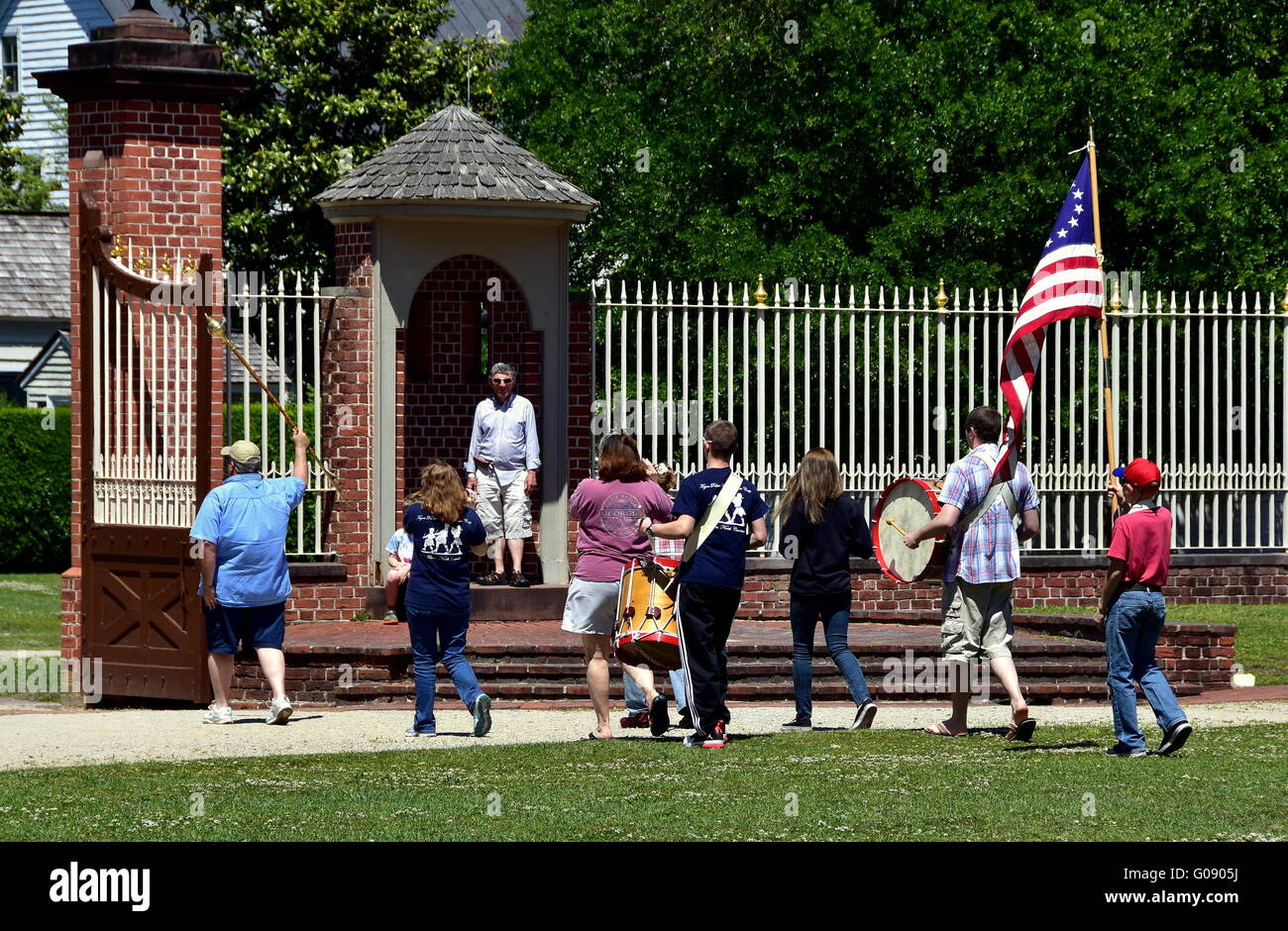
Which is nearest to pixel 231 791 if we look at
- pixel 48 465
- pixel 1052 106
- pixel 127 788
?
pixel 127 788

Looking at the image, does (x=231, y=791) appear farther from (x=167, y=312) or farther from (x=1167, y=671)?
(x=1167, y=671)

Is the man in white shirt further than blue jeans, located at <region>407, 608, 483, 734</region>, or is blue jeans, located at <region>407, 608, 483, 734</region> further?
the man in white shirt

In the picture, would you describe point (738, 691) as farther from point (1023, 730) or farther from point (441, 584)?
point (1023, 730)

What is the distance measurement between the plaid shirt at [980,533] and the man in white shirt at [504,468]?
5676 millimetres

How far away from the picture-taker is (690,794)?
30.6 feet

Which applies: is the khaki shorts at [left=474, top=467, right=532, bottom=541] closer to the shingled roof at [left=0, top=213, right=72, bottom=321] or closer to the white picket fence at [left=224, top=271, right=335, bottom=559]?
the white picket fence at [left=224, top=271, right=335, bottom=559]

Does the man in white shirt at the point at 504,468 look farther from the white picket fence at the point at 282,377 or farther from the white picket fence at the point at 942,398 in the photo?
the white picket fence at the point at 282,377

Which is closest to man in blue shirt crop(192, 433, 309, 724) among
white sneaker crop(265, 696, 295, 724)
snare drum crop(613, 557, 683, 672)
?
white sneaker crop(265, 696, 295, 724)

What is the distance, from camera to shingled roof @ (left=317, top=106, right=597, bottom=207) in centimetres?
1636

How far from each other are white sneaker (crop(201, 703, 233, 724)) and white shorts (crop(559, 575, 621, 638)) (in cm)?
241

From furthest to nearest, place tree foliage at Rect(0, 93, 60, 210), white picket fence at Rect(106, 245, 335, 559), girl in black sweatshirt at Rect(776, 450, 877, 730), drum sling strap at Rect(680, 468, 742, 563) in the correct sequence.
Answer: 1. tree foliage at Rect(0, 93, 60, 210)
2. white picket fence at Rect(106, 245, 335, 559)
3. girl in black sweatshirt at Rect(776, 450, 877, 730)
4. drum sling strap at Rect(680, 468, 742, 563)

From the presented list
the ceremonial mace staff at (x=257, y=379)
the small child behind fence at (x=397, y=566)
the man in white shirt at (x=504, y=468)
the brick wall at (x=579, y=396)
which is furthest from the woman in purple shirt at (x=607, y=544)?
the brick wall at (x=579, y=396)

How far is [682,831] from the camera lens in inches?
324

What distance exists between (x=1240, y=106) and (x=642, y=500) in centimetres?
1399
